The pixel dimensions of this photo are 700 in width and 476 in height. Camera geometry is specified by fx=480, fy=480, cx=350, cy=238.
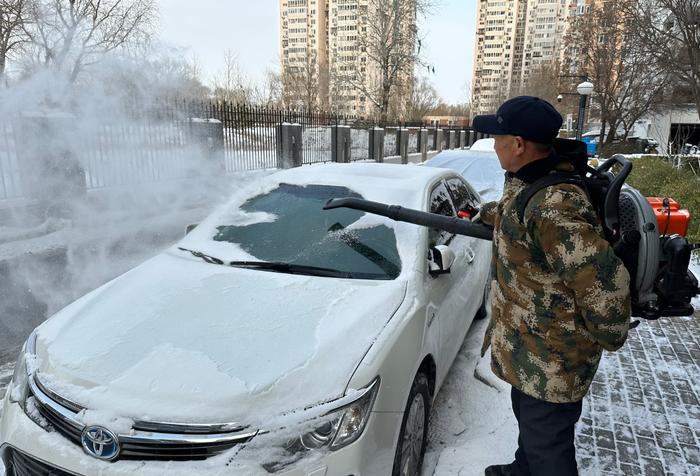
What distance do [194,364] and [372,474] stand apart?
80 centimetres

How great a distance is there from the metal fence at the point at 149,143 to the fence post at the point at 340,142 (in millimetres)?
76

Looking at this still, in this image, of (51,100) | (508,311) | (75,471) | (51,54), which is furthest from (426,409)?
(51,54)

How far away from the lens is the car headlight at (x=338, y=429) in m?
1.70

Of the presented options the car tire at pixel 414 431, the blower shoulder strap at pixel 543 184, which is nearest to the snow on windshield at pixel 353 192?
the car tire at pixel 414 431

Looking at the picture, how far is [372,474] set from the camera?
6.00 ft

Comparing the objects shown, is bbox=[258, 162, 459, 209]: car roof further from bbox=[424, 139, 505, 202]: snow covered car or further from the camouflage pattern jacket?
bbox=[424, 139, 505, 202]: snow covered car

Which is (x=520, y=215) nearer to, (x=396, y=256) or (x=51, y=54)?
(x=396, y=256)

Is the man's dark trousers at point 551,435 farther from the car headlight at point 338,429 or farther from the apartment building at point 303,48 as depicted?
the apartment building at point 303,48

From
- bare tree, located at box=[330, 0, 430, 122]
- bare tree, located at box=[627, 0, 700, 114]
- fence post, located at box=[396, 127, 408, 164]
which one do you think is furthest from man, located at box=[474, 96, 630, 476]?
bare tree, located at box=[330, 0, 430, 122]

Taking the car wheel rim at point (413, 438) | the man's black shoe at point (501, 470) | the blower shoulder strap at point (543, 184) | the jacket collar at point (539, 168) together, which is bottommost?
the man's black shoe at point (501, 470)

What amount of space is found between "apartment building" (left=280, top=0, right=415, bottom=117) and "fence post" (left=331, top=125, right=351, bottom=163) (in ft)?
62.2

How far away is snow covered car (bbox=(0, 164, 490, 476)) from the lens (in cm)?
166

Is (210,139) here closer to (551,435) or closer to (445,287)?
(445,287)

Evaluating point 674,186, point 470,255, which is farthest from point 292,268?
point 674,186
